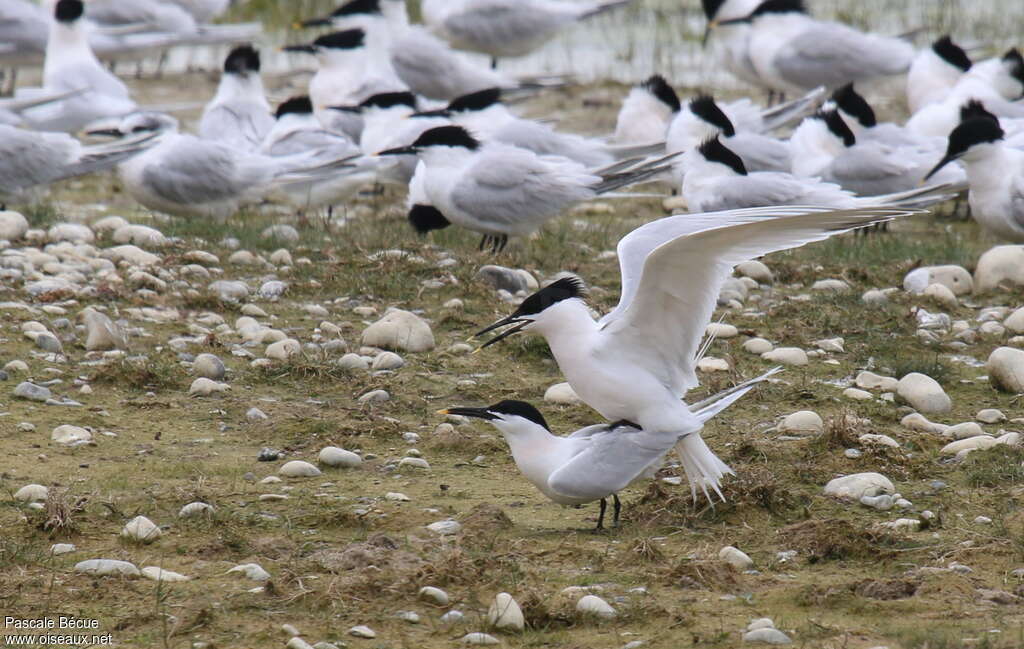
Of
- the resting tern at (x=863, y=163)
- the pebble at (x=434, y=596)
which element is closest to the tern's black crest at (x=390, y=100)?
the resting tern at (x=863, y=163)

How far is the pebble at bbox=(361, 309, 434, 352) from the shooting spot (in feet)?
17.2

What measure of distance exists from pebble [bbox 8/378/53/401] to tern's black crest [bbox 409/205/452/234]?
3.06m

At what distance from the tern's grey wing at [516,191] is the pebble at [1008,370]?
8.36 feet

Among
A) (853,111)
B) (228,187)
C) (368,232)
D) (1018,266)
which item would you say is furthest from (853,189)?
(228,187)

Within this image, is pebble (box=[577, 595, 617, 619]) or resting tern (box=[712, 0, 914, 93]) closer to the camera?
pebble (box=[577, 595, 617, 619])

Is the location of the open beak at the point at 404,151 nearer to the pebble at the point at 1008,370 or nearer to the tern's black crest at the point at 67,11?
the pebble at the point at 1008,370

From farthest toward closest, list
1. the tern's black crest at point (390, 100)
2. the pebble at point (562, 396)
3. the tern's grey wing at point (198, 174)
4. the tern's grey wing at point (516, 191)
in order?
the tern's black crest at point (390, 100)
the tern's grey wing at point (198, 174)
the tern's grey wing at point (516, 191)
the pebble at point (562, 396)

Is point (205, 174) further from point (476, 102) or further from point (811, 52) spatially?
point (811, 52)

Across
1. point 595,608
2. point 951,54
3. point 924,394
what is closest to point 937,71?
point 951,54

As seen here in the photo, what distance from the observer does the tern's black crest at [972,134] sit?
22.7ft

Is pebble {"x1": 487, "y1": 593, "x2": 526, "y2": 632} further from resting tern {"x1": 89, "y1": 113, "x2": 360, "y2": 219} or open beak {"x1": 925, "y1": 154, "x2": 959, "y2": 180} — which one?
resting tern {"x1": 89, "y1": 113, "x2": 360, "y2": 219}

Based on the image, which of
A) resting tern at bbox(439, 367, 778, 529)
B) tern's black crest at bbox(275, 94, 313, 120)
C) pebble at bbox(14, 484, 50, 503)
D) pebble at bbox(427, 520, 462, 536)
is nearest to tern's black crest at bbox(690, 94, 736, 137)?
tern's black crest at bbox(275, 94, 313, 120)

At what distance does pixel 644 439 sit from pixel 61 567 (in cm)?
151

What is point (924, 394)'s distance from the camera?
4707 mm
